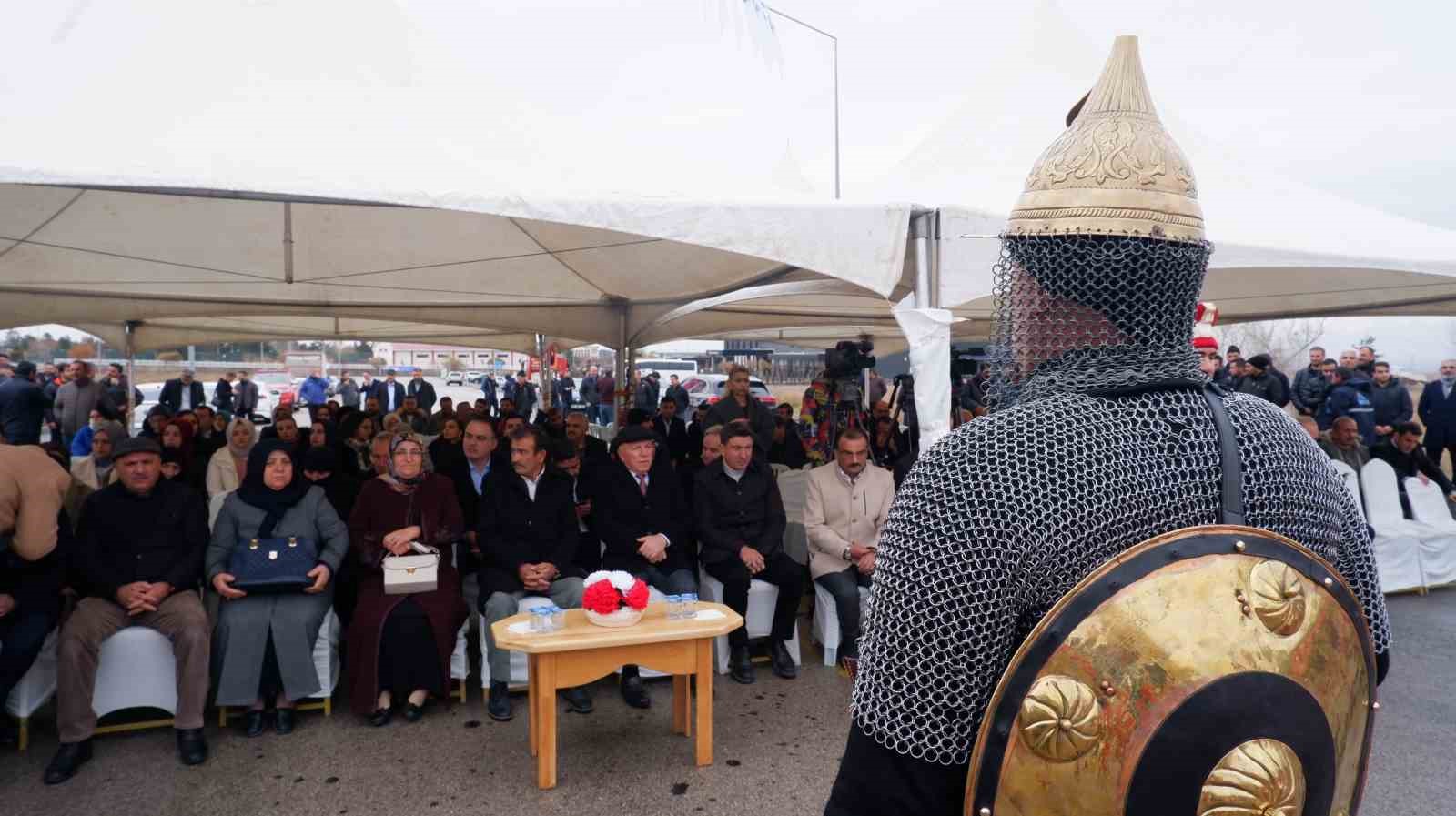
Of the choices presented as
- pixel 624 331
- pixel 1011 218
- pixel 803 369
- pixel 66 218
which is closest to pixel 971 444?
pixel 1011 218

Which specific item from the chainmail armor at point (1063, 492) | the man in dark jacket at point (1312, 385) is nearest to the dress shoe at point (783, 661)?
the chainmail armor at point (1063, 492)

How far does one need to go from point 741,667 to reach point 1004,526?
3.93m

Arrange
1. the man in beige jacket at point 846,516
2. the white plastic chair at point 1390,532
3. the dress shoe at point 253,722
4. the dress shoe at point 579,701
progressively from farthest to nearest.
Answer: the white plastic chair at point 1390,532 → the man in beige jacket at point 846,516 → the dress shoe at point 579,701 → the dress shoe at point 253,722

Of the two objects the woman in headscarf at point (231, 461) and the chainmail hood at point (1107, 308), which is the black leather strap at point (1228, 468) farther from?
the woman in headscarf at point (231, 461)

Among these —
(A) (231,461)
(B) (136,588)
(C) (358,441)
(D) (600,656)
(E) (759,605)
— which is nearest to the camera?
(D) (600,656)

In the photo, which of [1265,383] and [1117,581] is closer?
[1117,581]

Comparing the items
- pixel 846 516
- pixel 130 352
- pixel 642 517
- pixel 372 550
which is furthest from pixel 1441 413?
pixel 130 352

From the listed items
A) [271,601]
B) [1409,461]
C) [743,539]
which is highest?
[1409,461]

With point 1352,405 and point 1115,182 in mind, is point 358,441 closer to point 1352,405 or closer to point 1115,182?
point 1115,182

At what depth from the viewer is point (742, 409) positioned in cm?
773

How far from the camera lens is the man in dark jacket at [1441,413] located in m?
9.71

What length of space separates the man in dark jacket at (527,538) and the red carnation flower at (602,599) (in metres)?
0.78

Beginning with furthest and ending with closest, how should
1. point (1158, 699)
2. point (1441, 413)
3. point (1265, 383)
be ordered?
point (1441, 413)
point (1265, 383)
point (1158, 699)

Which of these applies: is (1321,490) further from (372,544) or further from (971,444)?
(372,544)
